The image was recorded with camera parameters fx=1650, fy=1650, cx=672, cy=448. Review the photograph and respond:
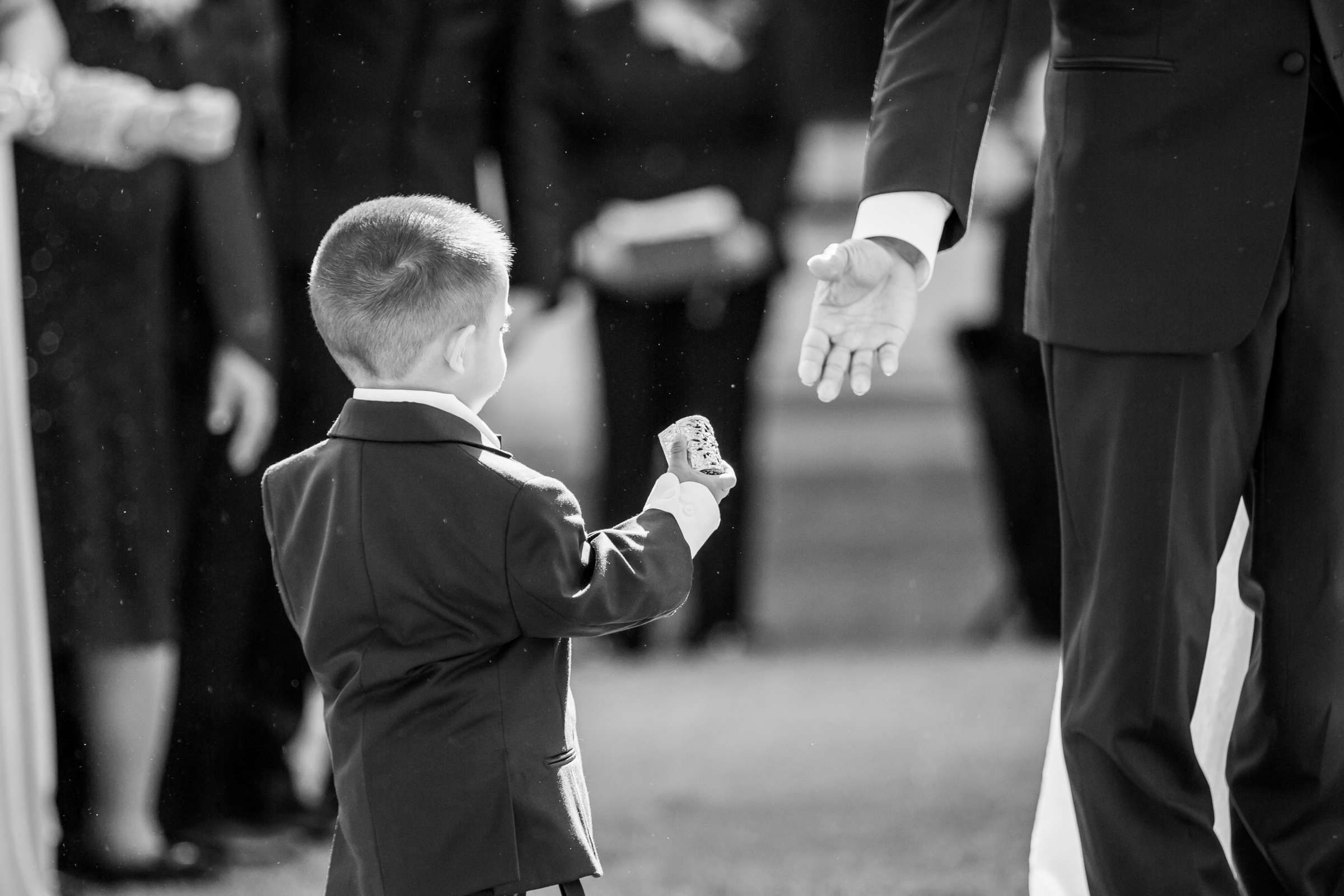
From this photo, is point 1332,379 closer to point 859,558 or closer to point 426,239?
point 426,239

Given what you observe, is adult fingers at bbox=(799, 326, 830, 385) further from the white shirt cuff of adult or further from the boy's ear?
the boy's ear

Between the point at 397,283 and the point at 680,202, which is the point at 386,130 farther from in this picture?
the point at 680,202

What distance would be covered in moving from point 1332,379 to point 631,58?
7.46ft

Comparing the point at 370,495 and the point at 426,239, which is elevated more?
the point at 426,239

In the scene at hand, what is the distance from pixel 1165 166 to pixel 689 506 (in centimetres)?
59

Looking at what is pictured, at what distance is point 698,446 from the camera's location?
1.63m

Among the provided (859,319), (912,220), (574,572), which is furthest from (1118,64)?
(574,572)

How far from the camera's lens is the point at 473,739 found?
1521mm

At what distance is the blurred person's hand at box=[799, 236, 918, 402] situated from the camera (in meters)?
1.70

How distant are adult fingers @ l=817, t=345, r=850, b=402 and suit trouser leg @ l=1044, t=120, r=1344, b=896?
8.8 inches

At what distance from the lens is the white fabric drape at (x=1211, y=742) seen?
76.0 inches

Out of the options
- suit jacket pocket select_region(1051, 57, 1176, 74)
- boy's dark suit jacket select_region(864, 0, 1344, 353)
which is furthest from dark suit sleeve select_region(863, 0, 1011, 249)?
suit jacket pocket select_region(1051, 57, 1176, 74)

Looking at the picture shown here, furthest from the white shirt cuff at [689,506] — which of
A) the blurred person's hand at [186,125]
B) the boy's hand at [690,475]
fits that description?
the blurred person's hand at [186,125]

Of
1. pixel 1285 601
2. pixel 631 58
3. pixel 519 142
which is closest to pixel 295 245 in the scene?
pixel 519 142
